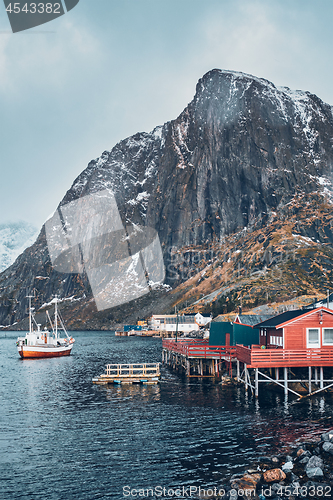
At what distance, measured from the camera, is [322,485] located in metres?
24.4

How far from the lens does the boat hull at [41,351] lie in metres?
108

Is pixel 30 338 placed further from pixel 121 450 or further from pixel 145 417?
pixel 121 450

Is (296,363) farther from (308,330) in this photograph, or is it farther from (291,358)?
(308,330)

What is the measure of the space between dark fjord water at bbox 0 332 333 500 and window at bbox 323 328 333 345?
20.5 feet

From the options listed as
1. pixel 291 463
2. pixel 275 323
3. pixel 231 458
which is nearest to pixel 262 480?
pixel 291 463

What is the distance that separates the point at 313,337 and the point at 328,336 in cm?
171

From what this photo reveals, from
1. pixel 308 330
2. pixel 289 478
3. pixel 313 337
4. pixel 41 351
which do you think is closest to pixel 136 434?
pixel 289 478

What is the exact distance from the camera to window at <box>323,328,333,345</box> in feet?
164

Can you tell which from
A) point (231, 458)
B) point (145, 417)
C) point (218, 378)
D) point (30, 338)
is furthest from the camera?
point (30, 338)

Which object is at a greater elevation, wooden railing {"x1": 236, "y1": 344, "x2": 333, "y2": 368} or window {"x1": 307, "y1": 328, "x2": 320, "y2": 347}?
window {"x1": 307, "y1": 328, "x2": 320, "y2": 347}

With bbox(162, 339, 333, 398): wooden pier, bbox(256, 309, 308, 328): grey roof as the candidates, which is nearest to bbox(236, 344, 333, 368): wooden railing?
bbox(162, 339, 333, 398): wooden pier

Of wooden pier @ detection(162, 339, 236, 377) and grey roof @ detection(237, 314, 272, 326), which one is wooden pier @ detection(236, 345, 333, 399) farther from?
grey roof @ detection(237, 314, 272, 326)

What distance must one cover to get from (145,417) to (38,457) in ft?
44.2

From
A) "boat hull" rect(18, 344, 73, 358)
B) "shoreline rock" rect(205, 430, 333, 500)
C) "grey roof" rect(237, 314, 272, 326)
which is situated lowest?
"boat hull" rect(18, 344, 73, 358)
